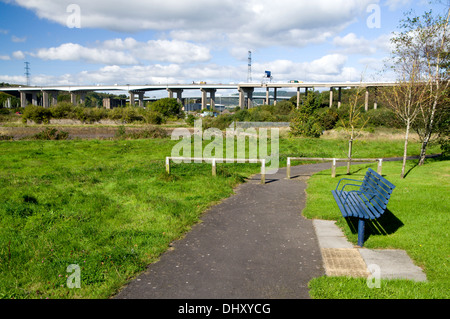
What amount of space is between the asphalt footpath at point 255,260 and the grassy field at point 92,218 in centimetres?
Result: 41

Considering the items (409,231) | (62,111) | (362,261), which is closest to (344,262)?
(362,261)

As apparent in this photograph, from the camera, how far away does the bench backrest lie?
616 centimetres

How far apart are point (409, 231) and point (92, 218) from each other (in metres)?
6.96

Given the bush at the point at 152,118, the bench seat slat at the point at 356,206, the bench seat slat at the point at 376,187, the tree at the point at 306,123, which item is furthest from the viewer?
the bush at the point at 152,118

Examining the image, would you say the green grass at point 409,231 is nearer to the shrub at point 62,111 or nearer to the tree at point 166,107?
the tree at point 166,107

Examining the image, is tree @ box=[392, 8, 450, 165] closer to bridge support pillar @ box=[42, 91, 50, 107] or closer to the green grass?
the green grass

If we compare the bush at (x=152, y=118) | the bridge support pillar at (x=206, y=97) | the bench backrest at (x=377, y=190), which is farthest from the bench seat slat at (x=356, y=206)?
the bridge support pillar at (x=206, y=97)

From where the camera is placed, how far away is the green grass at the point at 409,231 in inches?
179

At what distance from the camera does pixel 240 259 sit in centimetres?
586

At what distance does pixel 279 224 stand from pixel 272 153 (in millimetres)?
13751

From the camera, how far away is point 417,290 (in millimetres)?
4496

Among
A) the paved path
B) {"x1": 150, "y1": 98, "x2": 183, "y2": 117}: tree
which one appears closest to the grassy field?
the paved path

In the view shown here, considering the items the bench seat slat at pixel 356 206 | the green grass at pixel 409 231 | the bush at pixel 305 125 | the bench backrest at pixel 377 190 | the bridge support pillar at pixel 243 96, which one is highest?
the bridge support pillar at pixel 243 96

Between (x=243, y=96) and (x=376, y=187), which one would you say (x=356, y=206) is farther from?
(x=243, y=96)
